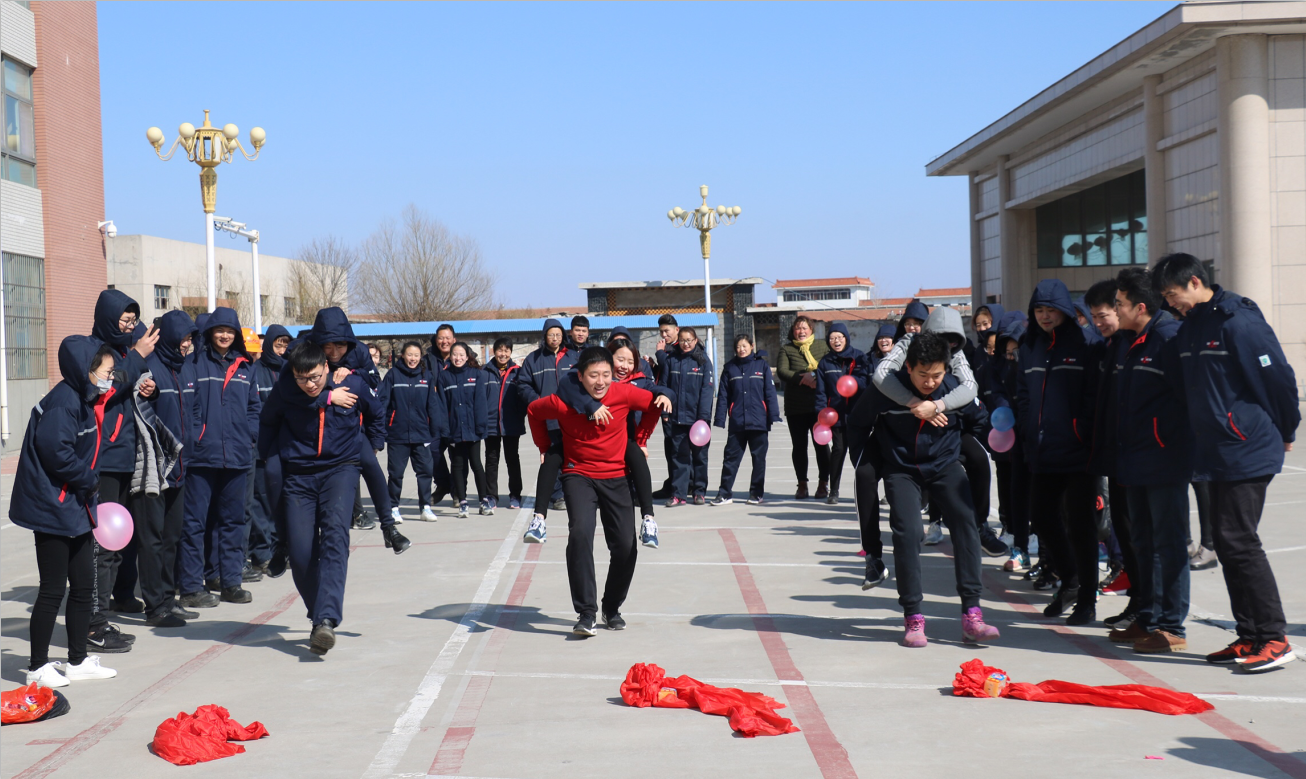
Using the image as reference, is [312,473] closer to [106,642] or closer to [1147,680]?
[106,642]

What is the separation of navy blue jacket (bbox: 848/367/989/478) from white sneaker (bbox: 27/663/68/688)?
186 inches

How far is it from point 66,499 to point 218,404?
92.1 inches

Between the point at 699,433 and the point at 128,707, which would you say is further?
the point at 699,433

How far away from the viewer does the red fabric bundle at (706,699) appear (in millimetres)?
5230

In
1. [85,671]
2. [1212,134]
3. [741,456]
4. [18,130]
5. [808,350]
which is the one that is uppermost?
[18,130]

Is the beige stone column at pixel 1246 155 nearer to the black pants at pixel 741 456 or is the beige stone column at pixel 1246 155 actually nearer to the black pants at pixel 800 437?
the black pants at pixel 800 437

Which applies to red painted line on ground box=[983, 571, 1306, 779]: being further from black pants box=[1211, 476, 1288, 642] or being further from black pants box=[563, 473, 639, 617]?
black pants box=[563, 473, 639, 617]

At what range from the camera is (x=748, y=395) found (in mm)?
14367

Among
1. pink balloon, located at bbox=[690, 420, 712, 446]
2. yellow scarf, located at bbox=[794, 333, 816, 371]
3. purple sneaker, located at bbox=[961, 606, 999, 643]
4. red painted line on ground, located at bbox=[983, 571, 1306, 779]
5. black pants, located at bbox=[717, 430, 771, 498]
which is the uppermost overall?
yellow scarf, located at bbox=[794, 333, 816, 371]

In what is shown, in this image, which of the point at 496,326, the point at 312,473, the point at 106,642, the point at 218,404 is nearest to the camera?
the point at 106,642

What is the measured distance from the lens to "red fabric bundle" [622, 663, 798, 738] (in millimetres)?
5230

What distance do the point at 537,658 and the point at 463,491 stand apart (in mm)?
7573

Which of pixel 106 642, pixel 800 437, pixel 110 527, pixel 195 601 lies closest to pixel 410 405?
pixel 800 437

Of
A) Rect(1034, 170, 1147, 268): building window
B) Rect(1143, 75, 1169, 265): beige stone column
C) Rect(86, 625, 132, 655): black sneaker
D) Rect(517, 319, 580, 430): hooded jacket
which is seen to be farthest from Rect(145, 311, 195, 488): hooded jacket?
Rect(1034, 170, 1147, 268): building window
